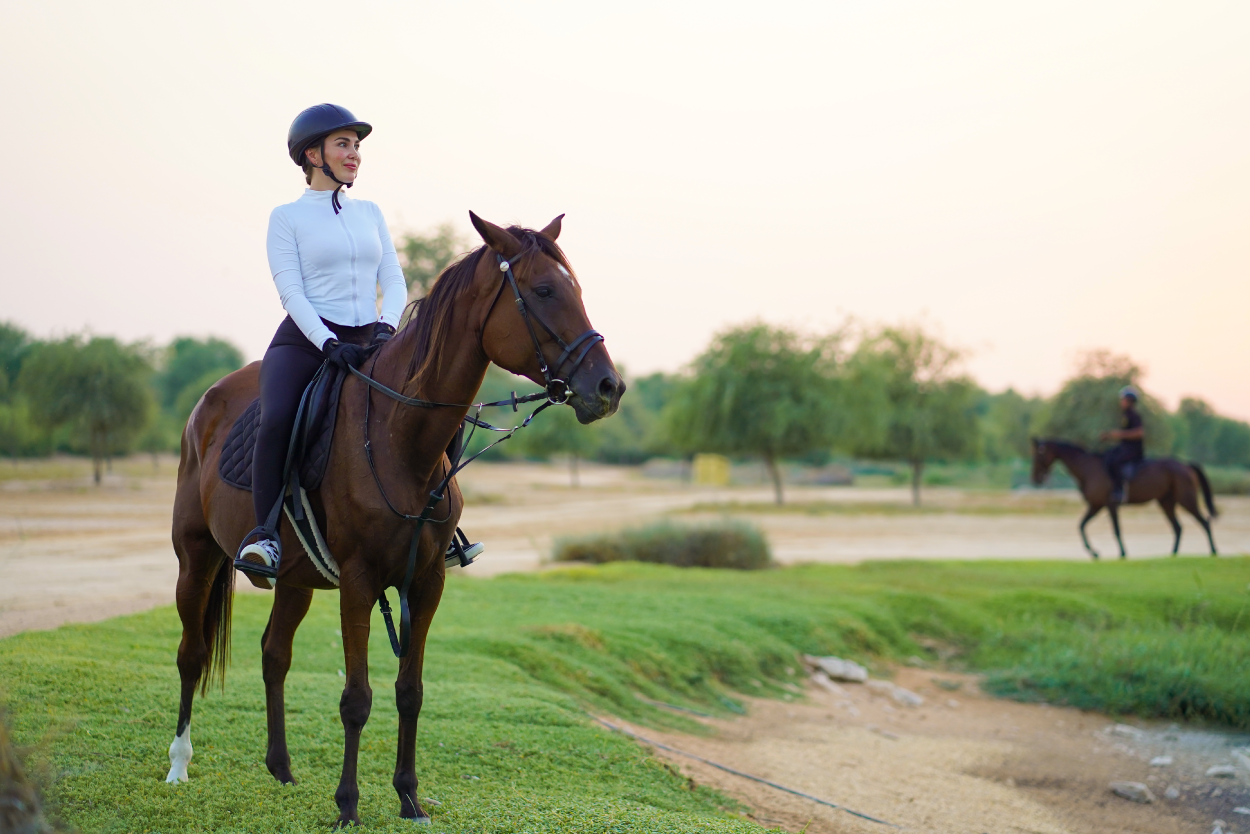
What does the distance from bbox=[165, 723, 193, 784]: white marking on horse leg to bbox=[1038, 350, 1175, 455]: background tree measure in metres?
40.1

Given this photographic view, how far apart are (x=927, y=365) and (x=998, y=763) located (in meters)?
33.7

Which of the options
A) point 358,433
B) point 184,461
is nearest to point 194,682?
point 184,461

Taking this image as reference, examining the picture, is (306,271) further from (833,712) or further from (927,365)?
(927,365)

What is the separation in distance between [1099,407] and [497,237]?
41.2 meters

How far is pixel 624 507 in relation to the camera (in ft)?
112

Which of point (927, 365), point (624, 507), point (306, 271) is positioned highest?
point (927, 365)

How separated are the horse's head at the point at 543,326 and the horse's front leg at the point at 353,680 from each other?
1.15 m

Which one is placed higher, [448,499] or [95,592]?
[448,499]

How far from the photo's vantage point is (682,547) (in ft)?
55.9

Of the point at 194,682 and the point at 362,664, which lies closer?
the point at 362,664

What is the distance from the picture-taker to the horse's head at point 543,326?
3.46 metres

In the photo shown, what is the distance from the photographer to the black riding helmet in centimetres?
418

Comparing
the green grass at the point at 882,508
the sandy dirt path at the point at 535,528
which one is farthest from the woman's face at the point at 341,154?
the green grass at the point at 882,508

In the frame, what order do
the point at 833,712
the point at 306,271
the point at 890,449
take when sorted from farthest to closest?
the point at 890,449
the point at 833,712
the point at 306,271
